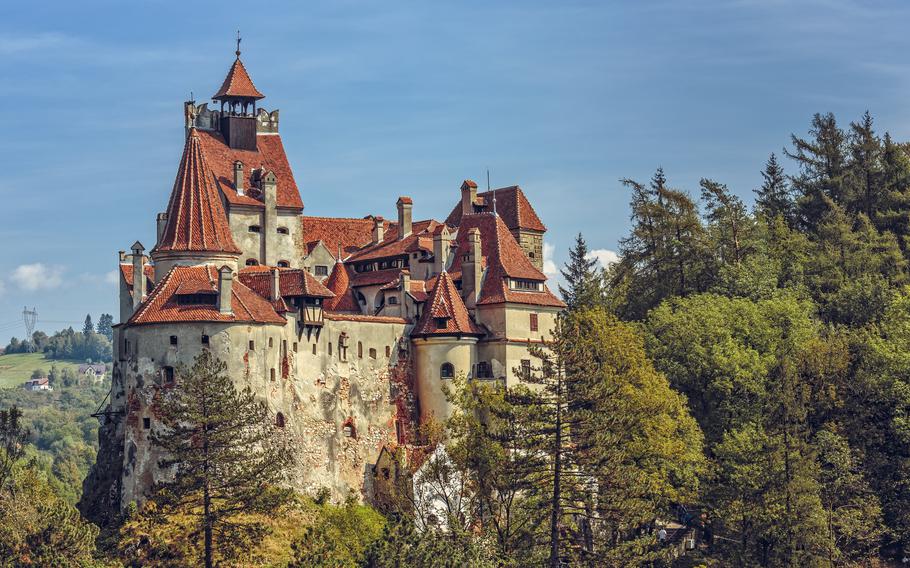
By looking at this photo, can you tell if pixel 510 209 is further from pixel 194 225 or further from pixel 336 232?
pixel 194 225

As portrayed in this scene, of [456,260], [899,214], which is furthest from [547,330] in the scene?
[899,214]

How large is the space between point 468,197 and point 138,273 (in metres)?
23.3

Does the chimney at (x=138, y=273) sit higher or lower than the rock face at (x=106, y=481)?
higher

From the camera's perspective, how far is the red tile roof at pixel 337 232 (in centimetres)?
10075

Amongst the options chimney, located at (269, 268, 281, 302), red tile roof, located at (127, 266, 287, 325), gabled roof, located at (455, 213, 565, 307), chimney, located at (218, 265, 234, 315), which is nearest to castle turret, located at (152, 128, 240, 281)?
red tile roof, located at (127, 266, 287, 325)

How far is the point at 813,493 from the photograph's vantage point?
283 ft

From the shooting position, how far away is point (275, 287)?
85.4 m

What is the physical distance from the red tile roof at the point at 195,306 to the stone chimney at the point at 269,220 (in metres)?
11.8

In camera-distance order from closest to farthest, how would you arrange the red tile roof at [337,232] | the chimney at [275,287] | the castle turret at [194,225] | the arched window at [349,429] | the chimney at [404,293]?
the castle turret at [194,225], the chimney at [275,287], the arched window at [349,429], the chimney at [404,293], the red tile roof at [337,232]

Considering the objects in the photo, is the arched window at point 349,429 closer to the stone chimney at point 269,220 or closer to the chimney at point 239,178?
the stone chimney at point 269,220

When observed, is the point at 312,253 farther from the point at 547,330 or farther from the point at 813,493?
the point at 813,493

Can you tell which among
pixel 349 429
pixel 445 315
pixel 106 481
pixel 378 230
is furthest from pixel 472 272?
pixel 106 481

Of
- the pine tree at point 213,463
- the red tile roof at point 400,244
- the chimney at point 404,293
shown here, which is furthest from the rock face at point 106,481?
the red tile roof at point 400,244

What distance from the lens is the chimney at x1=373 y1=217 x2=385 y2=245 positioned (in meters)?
101
